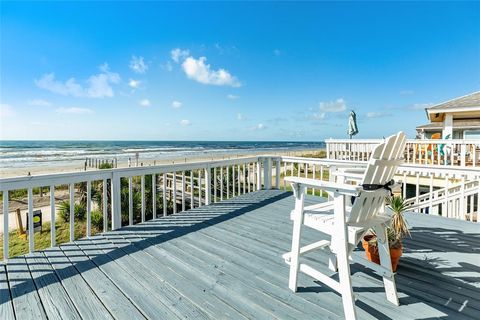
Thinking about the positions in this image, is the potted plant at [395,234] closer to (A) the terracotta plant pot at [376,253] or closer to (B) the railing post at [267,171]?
(A) the terracotta plant pot at [376,253]

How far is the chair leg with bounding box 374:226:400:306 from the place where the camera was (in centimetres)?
152

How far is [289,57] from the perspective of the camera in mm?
10391

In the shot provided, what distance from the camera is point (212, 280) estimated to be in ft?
5.90

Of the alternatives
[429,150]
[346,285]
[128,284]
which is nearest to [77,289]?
[128,284]

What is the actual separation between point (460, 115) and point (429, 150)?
2881 millimetres

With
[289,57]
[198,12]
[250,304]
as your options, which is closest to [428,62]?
[289,57]

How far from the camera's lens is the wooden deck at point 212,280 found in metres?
1.45

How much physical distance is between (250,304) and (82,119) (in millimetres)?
27762

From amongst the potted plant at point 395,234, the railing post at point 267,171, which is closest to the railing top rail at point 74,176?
the railing post at point 267,171

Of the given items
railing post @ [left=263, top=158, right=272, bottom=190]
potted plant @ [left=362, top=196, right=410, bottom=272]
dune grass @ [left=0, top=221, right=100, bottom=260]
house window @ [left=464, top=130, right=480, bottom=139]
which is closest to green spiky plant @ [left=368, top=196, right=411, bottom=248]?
potted plant @ [left=362, top=196, right=410, bottom=272]

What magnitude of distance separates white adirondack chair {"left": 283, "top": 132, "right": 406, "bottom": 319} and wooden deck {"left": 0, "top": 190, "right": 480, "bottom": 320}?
189mm

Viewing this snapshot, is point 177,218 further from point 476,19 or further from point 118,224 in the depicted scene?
point 476,19

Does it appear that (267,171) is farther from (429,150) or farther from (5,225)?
(429,150)

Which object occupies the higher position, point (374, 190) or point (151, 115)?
point (151, 115)
